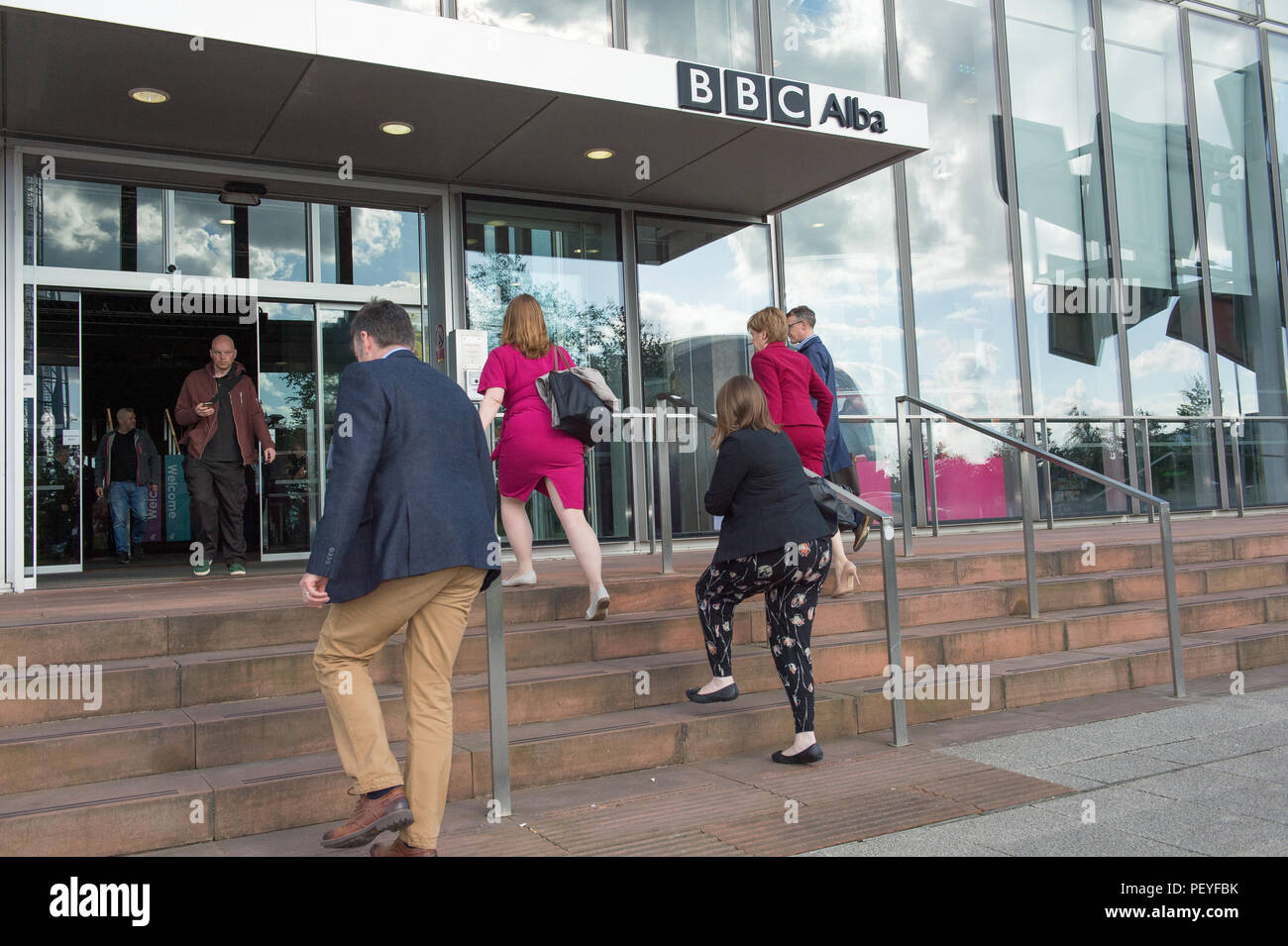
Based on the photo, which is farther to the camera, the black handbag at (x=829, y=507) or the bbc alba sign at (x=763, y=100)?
the bbc alba sign at (x=763, y=100)

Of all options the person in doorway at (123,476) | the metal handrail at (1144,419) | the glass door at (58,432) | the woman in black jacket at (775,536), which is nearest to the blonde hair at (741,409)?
the woman in black jacket at (775,536)

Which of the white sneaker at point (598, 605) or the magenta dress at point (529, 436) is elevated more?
the magenta dress at point (529, 436)

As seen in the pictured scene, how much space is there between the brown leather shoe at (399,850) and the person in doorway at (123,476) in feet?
29.8

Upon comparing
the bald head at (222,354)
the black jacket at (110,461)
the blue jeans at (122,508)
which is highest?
the bald head at (222,354)

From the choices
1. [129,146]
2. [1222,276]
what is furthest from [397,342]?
[1222,276]

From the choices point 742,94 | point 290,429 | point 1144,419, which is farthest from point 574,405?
point 1144,419

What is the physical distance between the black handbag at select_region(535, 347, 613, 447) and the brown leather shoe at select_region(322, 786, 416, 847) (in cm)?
255

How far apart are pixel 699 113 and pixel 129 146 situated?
4268 mm

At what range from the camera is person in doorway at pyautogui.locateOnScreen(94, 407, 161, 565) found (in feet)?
36.9

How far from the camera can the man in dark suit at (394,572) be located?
3.23m

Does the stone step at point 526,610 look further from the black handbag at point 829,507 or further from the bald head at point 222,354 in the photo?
the bald head at point 222,354

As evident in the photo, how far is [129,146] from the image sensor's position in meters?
7.64

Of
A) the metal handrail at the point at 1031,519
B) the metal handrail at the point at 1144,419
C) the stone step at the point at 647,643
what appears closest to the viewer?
the stone step at the point at 647,643

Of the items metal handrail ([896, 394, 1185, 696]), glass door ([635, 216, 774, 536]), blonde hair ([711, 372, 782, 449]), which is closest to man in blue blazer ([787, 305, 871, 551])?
metal handrail ([896, 394, 1185, 696])
